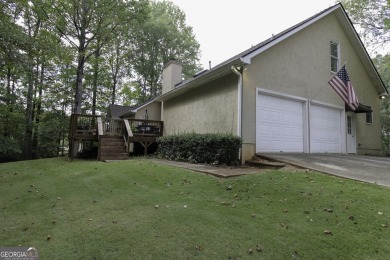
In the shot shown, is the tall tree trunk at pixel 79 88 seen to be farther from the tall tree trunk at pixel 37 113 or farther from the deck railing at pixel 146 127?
the tall tree trunk at pixel 37 113

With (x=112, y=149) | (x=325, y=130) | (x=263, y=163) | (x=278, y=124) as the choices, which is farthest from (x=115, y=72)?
(x=263, y=163)

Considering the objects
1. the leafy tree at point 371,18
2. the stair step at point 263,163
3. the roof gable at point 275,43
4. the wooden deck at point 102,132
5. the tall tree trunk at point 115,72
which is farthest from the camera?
A: the tall tree trunk at point 115,72

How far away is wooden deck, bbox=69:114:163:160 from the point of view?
12631mm

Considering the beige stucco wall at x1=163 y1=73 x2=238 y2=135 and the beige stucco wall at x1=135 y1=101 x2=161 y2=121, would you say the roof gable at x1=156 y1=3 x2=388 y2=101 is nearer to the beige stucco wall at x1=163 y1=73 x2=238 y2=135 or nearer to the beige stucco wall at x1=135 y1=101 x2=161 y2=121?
the beige stucco wall at x1=163 y1=73 x2=238 y2=135

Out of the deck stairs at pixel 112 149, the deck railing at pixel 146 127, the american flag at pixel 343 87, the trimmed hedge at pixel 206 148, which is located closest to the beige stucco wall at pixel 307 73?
the trimmed hedge at pixel 206 148

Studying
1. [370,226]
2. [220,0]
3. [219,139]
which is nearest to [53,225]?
[370,226]

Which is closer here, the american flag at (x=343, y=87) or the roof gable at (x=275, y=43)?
the roof gable at (x=275, y=43)

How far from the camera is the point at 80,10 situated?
16.7 metres

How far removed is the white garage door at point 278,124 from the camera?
9.52 metres

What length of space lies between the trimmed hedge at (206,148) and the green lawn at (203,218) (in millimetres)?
2279

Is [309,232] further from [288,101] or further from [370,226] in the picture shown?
[288,101]

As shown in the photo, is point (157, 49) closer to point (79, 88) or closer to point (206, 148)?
point (79, 88)

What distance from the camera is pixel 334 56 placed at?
12.8 metres

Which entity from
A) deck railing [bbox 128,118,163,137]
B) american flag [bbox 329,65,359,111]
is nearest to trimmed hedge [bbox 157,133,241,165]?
deck railing [bbox 128,118,163,137]
